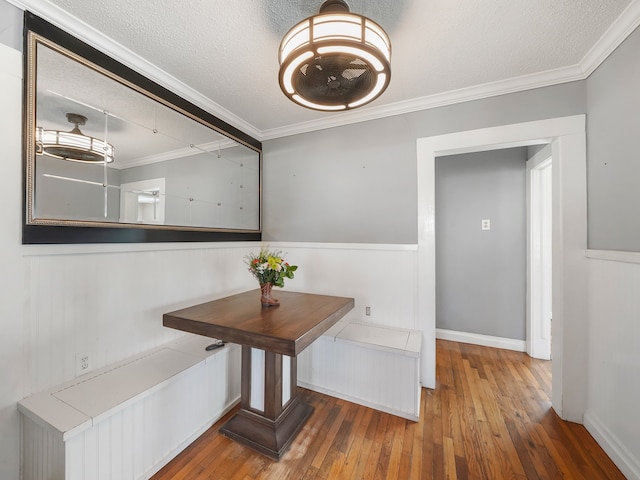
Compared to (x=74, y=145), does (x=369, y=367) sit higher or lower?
lower

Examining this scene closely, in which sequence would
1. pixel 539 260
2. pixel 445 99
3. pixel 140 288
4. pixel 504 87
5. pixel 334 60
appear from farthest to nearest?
pixel 539 260 → pixel 445 99 → pixel 504 87 → pixel 140 288 → pixel 334 60

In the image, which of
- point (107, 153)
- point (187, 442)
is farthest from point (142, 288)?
point (187, 442)

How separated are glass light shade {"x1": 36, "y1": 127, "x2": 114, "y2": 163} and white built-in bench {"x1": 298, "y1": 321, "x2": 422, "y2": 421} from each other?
6.53 ft

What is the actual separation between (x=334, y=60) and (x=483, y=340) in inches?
128

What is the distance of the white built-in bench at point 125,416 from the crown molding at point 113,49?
1.93 meters

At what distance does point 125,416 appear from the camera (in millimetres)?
1272

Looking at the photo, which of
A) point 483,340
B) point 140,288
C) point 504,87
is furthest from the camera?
point 483,340

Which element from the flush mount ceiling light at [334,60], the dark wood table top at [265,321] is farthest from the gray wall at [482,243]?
the flush mount ceiling light at [334,60]

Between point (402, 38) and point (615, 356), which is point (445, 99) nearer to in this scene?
point (402, 38)

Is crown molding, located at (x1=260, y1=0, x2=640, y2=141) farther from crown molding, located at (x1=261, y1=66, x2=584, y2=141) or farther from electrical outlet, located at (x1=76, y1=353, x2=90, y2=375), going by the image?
electrical outlet, located at (x1=76, y1=353, x2=90, y2=375)

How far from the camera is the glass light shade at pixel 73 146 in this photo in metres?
1.32

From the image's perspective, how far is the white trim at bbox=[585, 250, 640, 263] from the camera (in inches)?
52.7

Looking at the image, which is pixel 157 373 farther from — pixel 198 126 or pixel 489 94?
pixel 489 94

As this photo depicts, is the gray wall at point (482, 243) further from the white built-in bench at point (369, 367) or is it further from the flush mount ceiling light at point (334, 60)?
the flush mount ceiling light at point (334, 60)
